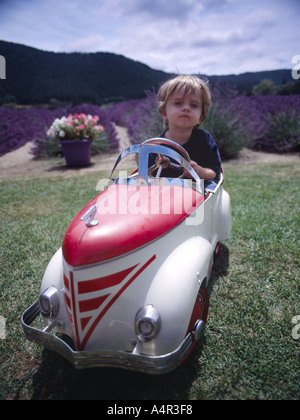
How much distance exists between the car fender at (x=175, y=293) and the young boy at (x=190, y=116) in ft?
2.68

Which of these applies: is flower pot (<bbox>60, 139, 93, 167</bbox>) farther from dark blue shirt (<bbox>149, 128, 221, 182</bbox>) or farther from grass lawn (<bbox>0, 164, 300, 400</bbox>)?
dark blue shirt (<bbox>149, 128, 221, 182</bbox>)

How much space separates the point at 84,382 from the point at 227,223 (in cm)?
154

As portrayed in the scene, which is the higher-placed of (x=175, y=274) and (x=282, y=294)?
(x=175, y=274)

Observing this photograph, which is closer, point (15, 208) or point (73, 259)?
point (73, 259)

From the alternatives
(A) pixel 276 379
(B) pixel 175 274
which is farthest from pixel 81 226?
(A) pixel 276 379

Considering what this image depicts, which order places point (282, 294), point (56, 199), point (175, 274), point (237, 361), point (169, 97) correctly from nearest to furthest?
point (175, 274)
point (237, 361)
point (282, 294)
point (169, 97)
point (56, 199)

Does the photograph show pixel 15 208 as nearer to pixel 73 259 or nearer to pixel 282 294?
pixel 73 259

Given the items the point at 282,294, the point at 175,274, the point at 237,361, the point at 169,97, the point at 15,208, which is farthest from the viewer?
the point at 15,208

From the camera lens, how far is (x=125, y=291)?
1.26 metres

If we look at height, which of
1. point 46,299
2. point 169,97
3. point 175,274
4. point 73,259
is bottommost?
point 46,299

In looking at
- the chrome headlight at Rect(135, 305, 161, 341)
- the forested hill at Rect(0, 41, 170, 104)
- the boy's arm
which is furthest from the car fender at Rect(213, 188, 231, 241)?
the forested hill at Rect(0, 41, 170, 104)

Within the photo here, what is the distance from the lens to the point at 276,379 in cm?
140

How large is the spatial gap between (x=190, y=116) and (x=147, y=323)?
62.4 inches

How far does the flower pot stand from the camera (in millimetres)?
6363
